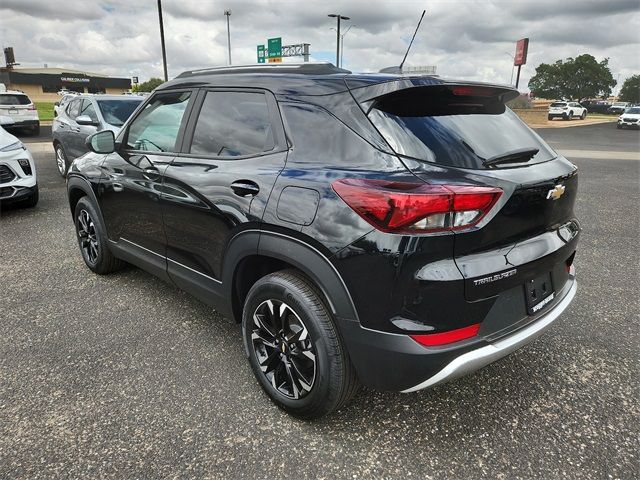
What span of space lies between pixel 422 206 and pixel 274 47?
144ft

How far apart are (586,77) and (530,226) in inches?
3895

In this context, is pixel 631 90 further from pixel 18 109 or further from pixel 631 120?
pixel 18 109

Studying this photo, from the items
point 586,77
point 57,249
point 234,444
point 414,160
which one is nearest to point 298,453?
point 234,444

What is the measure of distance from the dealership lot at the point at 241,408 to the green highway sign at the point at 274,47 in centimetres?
4177

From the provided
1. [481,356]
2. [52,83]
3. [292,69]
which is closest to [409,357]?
[481,356]

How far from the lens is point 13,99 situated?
1773cm

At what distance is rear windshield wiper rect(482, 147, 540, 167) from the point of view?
2.10m

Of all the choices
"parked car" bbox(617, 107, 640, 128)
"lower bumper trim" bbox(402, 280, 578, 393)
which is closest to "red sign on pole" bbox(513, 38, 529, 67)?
"parked car" bbox(617, 107, 640, 128)

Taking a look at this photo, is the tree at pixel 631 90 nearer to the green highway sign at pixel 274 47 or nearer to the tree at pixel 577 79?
the tree at pixel 577 79

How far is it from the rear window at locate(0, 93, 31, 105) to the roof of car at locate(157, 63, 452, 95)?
734 inches

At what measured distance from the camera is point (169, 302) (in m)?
3.75

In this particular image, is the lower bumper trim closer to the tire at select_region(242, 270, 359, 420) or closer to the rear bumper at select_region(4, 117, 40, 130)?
the tire at select_region(242, 270, 359, 420)

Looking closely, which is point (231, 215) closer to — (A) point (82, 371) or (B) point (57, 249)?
(A) point (82, 371)

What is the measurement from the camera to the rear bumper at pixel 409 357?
1.92 metres
